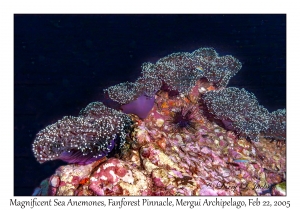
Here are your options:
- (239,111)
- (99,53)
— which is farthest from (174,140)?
(99,53)

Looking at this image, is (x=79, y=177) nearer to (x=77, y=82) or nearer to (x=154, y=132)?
(x=154, y=132)

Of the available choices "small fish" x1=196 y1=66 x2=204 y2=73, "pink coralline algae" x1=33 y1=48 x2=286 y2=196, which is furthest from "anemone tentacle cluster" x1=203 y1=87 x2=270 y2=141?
"small fish" x1=196 y1=66 x2=204 y2=73

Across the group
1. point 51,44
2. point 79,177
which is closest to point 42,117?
point 51,44

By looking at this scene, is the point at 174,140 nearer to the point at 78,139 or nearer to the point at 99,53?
the point at 78,139

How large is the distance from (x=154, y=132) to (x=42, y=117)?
3618mm

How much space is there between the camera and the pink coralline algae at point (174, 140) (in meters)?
3.06

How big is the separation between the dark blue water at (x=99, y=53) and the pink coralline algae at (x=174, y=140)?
2.08 metres

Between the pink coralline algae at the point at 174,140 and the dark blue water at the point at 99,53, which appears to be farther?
the dark blue water at the point at 99,53

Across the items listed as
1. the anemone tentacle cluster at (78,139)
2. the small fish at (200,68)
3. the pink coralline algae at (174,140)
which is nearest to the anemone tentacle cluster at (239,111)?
the pink coralline algae at (174,140)

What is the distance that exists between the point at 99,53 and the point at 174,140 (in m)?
4.11

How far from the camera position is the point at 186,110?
16.2 ft

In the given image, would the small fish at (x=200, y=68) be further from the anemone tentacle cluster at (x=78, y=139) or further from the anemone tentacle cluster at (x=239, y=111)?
the anemone tentacle cluster at (x=78, y=139)

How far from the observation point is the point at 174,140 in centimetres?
432

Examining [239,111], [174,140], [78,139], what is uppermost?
[239,111]
